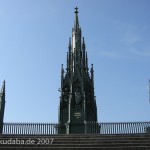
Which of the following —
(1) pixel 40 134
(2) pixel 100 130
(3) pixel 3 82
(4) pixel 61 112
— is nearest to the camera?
(1) pixel 40 134

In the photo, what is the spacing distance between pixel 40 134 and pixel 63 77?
1390 centimetres

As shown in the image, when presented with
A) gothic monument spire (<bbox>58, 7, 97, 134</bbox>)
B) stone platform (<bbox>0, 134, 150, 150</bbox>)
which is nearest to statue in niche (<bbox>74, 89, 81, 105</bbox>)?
gothic monument spire (<bbox>58, 7, 97, 134</bbox>)

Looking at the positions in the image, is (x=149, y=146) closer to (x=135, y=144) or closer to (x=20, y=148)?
→ (x=135, y=144)

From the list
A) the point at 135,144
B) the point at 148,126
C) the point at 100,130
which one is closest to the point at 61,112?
the point at 100,130

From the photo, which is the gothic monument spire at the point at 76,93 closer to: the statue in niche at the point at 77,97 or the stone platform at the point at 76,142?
the statue in niche at the point at 77,97

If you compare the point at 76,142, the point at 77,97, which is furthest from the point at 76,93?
the point at 76,142

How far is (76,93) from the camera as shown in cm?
3603

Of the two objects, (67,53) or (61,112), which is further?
(67,53)

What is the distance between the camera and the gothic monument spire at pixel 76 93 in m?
34.2

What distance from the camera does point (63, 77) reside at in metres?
37.4

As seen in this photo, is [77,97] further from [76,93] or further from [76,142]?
[76,142]

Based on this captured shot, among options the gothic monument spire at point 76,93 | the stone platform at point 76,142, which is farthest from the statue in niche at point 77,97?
the stone platform at point 76,142

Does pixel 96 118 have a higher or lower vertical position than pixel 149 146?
higher

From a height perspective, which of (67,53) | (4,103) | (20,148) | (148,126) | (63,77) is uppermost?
(67,53)
